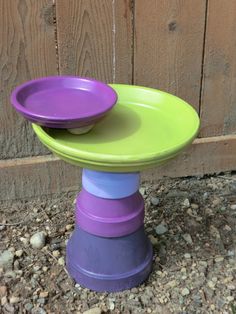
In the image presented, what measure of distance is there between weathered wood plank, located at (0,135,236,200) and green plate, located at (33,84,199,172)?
468 mm

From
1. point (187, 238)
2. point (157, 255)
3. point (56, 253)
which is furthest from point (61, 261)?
point (187, 238)

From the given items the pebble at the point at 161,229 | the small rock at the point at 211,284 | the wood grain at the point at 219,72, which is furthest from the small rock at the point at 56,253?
the wood grain at the point at 219,72

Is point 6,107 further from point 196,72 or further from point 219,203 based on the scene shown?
point 219,203

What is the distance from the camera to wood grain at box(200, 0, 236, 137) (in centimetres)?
190

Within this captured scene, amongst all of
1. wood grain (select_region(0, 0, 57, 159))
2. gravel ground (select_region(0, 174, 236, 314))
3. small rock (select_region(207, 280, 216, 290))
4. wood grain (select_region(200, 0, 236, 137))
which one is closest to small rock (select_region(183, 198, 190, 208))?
gravel ground (select_region(0, 174, 236, 314))

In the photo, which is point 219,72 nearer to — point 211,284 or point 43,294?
point 211,284

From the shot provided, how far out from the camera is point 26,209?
79.9 inches

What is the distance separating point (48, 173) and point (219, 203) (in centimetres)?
62

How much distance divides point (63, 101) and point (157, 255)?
2.05ft

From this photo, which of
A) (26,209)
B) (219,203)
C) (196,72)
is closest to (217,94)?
(196,72)

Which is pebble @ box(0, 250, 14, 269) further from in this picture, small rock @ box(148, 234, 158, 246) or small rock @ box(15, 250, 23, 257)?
small rock @ box(148, 234, 158, 246)

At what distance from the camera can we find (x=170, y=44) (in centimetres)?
190

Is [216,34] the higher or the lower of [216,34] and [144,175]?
the higher

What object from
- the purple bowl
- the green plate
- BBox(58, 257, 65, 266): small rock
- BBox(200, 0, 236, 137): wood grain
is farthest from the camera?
BBox(200, 0, 236, 137): wood grain
